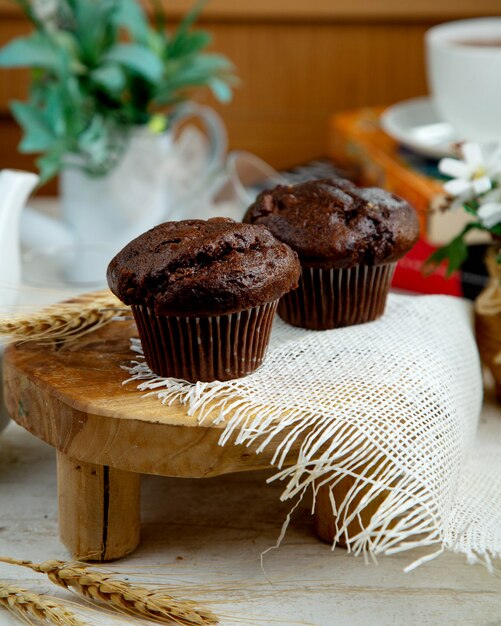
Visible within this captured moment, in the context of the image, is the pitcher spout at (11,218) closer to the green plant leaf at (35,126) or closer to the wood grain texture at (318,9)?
the green plant leaf at (35,126)

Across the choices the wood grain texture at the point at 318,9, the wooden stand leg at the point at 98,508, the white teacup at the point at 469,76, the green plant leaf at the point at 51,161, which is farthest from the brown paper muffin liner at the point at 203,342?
the wood grain texture at the point at 318,9

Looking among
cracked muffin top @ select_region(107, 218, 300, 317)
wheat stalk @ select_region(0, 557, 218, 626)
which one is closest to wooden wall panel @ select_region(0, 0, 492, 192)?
cracked muffin top @ select_region(107, 218, 300, 317)

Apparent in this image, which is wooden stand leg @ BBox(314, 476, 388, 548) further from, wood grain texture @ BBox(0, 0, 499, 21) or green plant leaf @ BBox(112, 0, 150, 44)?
wood grain texture @ BBox(0, 0, 499, 21)

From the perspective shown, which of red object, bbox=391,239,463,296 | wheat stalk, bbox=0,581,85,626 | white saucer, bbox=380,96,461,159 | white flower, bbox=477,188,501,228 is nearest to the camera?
wheat stalk, bbox=0,581,85,626

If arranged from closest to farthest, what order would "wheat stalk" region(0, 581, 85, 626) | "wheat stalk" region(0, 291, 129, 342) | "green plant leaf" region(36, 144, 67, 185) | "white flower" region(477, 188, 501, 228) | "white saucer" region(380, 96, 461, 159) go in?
1. "wheat stalk" region(0, 581, 85, 626)
2. "wheat stalk" region(0, 291, 129, 342)
3. "white flower" region(477, 188, 501, 228)
4. "green plant leaf" region(36, 144, 67, 185)
5. "white saucer" region(380, 96, 461, 159)

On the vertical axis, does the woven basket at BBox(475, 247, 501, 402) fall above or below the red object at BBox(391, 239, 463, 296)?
above

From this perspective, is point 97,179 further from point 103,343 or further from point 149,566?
point 149,566

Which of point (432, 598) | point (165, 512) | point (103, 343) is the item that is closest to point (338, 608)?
point (432, 598)
